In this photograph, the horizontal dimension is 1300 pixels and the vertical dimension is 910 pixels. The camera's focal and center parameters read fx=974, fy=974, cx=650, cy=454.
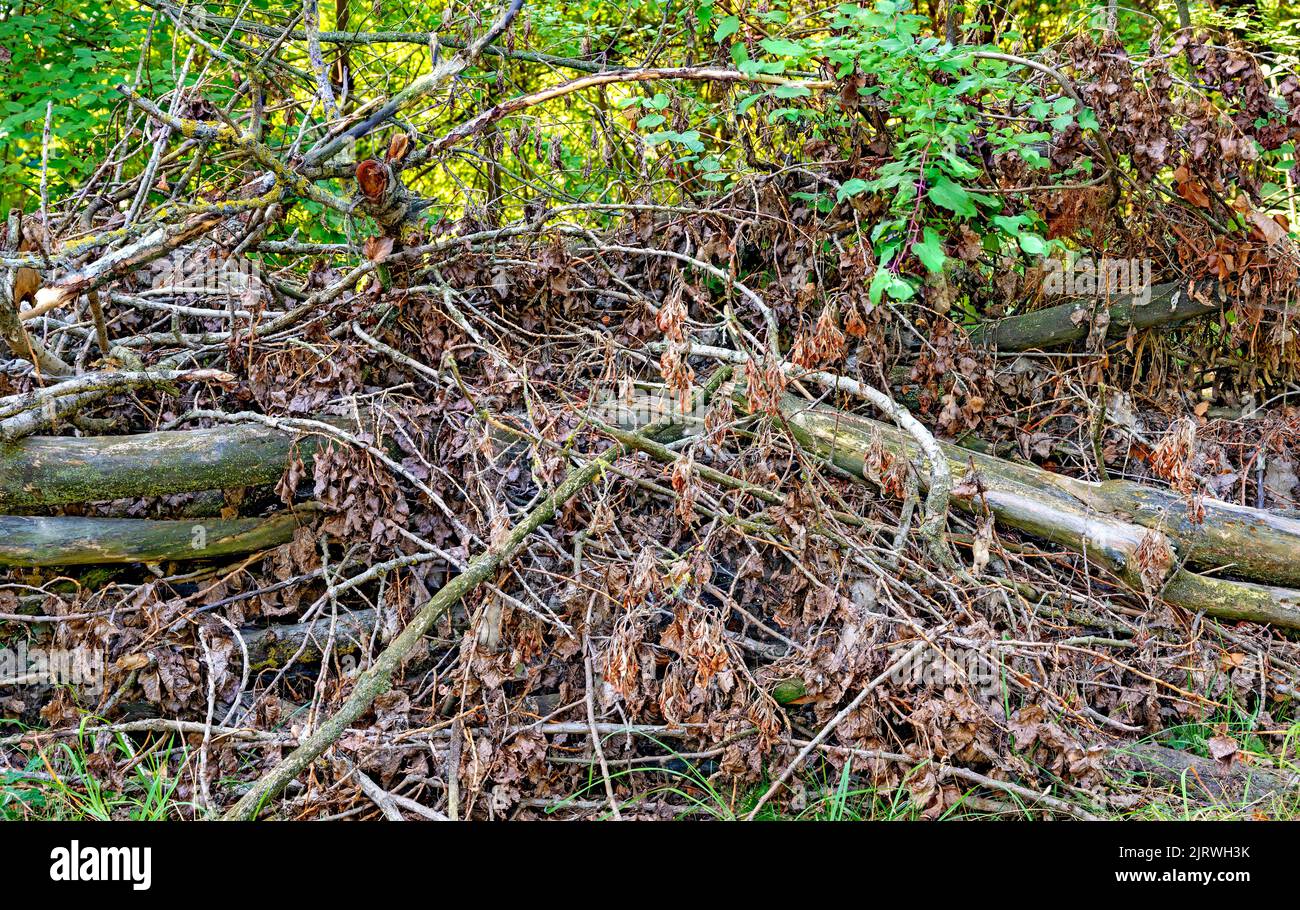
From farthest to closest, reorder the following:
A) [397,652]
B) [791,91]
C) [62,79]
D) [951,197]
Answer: [62,79] → [791,91] → [951,197] → [397,652]

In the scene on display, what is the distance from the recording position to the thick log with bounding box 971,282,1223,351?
4367mm

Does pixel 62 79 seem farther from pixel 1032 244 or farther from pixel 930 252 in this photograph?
pixel 1032 244

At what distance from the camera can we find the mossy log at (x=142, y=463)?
3.30 metres

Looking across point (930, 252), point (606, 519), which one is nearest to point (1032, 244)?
point (930, 252)

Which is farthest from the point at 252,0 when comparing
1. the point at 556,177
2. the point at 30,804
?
the point at 30,804

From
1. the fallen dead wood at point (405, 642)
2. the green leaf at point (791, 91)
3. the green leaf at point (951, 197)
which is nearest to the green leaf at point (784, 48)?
the green leaf at point (791, 91)

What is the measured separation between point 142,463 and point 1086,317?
12.9ft

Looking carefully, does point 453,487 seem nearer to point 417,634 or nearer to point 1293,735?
point 417,634

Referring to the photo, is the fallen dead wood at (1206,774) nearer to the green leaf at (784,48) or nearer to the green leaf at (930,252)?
the green leaf at (930,252)

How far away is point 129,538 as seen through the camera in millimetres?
3500

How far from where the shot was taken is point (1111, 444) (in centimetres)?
439

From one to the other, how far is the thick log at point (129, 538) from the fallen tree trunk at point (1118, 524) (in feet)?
6.81

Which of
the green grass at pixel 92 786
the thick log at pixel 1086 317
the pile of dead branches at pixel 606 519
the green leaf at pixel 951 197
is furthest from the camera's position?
the thick log at pixel 1086 317

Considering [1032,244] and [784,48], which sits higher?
[784,48]
